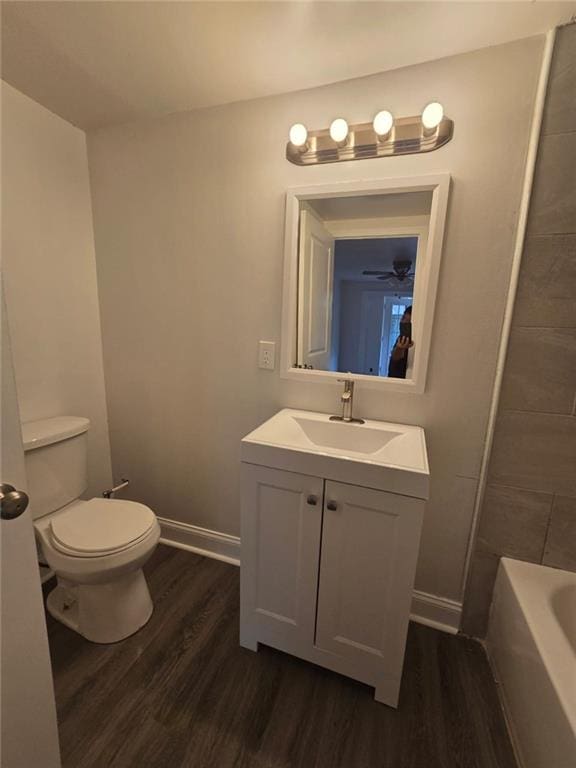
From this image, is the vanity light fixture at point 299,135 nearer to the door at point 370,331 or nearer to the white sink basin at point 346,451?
the door at point 370,331

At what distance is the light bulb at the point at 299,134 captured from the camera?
1.30 m

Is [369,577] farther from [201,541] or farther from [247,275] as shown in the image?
[247,275]

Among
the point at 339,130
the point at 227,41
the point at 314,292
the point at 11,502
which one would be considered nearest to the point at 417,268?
the point at 314,292

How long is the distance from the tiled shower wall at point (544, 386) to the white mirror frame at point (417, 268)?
11.0 inches

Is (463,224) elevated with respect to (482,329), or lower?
elevated

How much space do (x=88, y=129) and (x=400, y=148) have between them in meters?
1.51

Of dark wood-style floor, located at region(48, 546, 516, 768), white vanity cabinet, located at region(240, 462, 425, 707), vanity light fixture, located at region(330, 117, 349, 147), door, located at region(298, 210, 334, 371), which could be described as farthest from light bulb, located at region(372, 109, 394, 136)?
dark wood-style floor, located at region(48, 546, 516, 768)

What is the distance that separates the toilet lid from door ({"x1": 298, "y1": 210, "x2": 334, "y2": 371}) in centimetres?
96

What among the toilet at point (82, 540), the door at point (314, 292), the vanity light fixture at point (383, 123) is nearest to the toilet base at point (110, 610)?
the toilet at point (82, 540)

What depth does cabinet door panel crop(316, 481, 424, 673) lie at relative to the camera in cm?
104

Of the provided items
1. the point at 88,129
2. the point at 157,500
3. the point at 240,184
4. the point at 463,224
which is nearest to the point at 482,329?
the point at 463,224

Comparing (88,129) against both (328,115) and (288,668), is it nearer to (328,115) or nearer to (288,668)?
(328,115)

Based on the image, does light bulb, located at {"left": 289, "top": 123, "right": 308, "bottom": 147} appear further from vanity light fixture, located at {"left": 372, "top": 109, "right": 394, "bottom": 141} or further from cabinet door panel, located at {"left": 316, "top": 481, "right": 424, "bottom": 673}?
cabinet door panel, located at {"left": 316, "top": 481, "right": 424, "bottom": 673}

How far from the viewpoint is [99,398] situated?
1906mm
